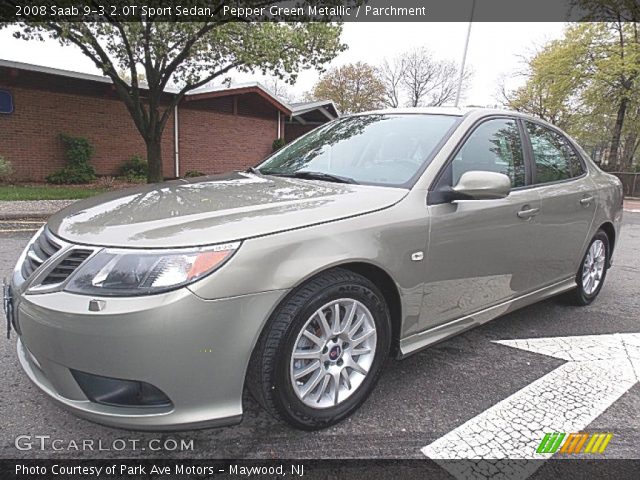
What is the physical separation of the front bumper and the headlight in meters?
0.04

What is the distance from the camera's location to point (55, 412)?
2250 millimetres

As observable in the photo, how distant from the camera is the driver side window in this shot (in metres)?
2.71

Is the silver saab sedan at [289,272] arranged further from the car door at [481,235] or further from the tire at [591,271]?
the tire at [591,271]

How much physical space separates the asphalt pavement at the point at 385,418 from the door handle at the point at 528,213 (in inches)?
36.4

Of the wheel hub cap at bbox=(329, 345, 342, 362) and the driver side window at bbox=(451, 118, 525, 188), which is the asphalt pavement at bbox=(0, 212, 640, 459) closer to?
the wheel hub cap at bbox=(329, 345, 342, 362)

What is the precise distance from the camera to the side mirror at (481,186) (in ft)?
7.83

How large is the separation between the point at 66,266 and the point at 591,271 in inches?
160

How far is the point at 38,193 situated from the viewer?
10.3m

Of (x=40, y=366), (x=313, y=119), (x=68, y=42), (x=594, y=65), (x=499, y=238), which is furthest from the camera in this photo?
(x=313, y=119)

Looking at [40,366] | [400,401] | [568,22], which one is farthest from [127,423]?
[568,22]

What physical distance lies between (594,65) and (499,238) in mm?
23320

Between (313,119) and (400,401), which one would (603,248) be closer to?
(400,401)

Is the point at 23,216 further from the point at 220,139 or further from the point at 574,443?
the point at 220,139
